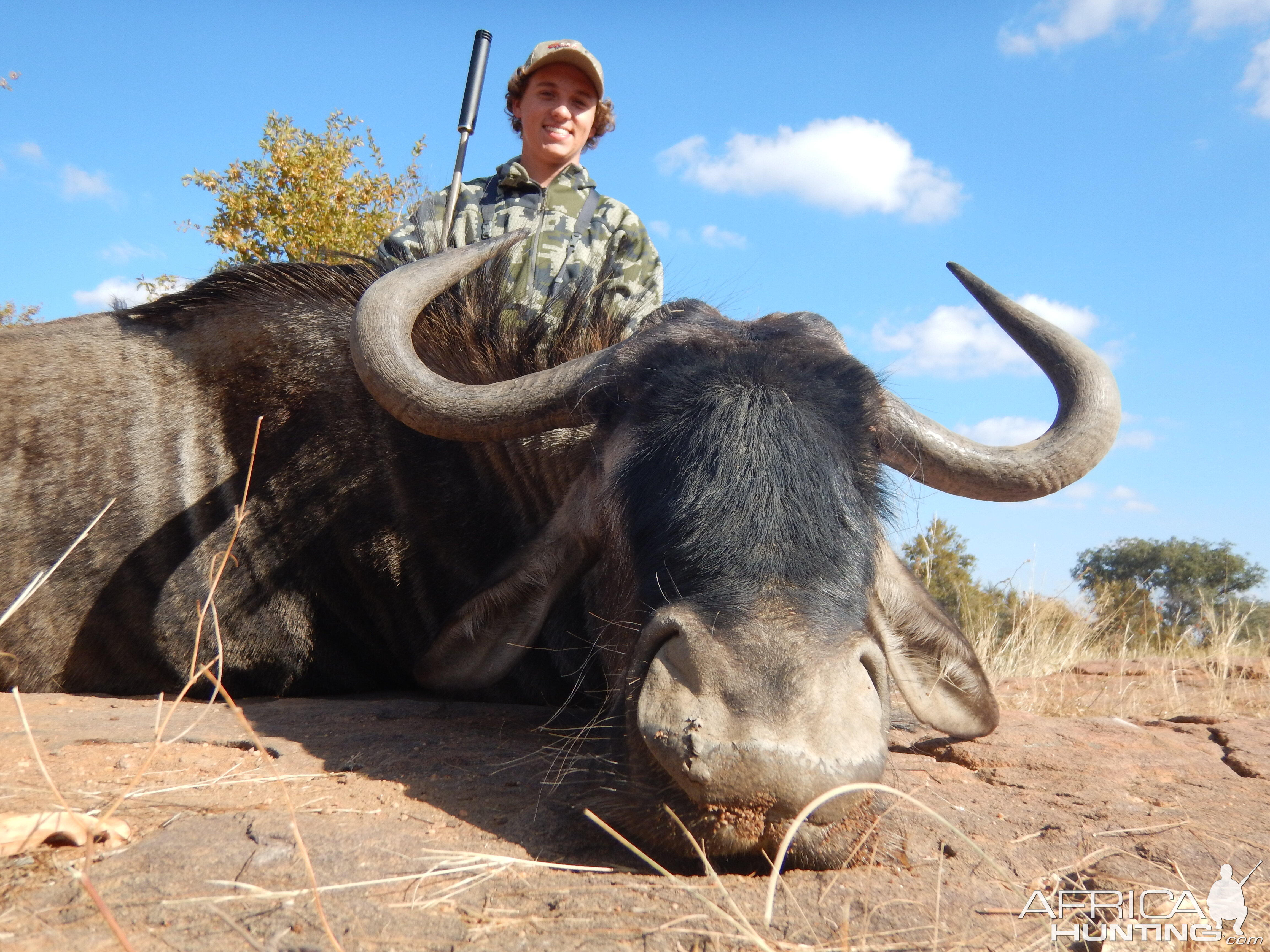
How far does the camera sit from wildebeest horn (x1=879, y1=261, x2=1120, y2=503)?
286 centimetres

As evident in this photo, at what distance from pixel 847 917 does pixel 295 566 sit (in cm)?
277

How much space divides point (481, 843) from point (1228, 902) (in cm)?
165

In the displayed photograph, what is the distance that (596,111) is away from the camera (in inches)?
259

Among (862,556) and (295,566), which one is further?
(295,566)

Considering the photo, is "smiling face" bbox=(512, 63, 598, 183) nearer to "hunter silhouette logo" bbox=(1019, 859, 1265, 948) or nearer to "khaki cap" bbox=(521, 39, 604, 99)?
"khaki cap" bbox=(521, 39, 604, 99)

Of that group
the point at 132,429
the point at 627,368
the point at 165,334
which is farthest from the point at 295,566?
the point at 627,368

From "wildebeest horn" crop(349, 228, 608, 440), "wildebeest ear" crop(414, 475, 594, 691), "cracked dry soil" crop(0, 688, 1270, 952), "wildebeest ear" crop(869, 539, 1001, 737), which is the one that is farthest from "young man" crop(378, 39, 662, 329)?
"cracked dry soil" crop(0, 688, 1270, 952)

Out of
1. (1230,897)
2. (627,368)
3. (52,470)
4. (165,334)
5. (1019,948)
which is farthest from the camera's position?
(165,334)

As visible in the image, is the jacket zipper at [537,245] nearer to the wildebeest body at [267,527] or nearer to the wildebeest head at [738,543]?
the wildebeest body at [267,527]

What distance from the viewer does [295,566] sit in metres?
3.63

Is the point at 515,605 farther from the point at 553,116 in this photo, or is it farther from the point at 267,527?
the point at 553,116

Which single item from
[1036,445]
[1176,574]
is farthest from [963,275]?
[1176,574]

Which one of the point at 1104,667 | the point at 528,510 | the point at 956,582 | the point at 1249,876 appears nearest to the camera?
the point at 1249,876

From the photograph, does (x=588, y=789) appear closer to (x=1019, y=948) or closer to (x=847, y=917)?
(x=847, y=917)
